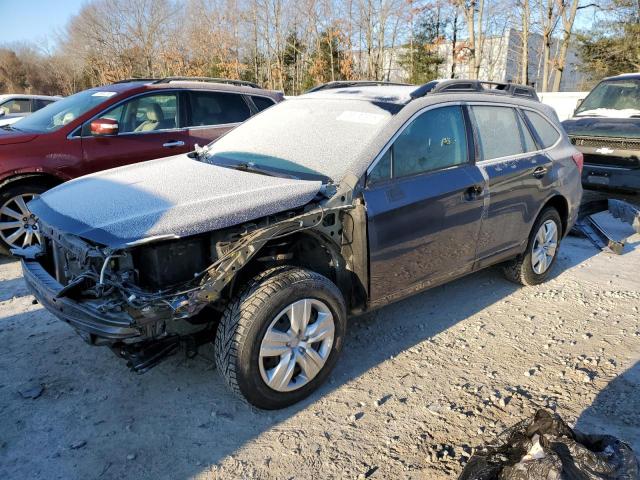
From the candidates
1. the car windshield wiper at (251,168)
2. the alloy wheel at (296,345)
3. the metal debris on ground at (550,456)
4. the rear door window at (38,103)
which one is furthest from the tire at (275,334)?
the rear door window at (38,103)

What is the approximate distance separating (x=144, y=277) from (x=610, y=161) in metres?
7.49

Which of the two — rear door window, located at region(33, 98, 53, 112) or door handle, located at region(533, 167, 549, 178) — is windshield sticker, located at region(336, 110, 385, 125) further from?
rear door window, located at region(33, 98, 53, 112)

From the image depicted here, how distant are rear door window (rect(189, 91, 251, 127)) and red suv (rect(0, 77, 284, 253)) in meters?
0.01

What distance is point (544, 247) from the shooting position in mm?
4941

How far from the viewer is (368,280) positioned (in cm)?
331

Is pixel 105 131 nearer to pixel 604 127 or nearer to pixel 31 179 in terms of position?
pixel 31 179

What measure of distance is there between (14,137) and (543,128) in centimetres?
528

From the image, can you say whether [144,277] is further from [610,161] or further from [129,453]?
[610,161]

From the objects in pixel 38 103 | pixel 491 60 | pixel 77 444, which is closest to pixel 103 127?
pixel 77 444

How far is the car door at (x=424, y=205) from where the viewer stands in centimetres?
329

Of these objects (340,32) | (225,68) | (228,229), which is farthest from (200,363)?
(225,68)

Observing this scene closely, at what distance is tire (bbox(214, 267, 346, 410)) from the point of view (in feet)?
9.01

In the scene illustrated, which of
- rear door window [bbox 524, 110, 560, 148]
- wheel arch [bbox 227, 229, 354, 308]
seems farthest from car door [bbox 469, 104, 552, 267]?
wheel arch [bbox 227, 229, 354, 308]

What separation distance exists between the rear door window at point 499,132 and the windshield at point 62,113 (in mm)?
4147
